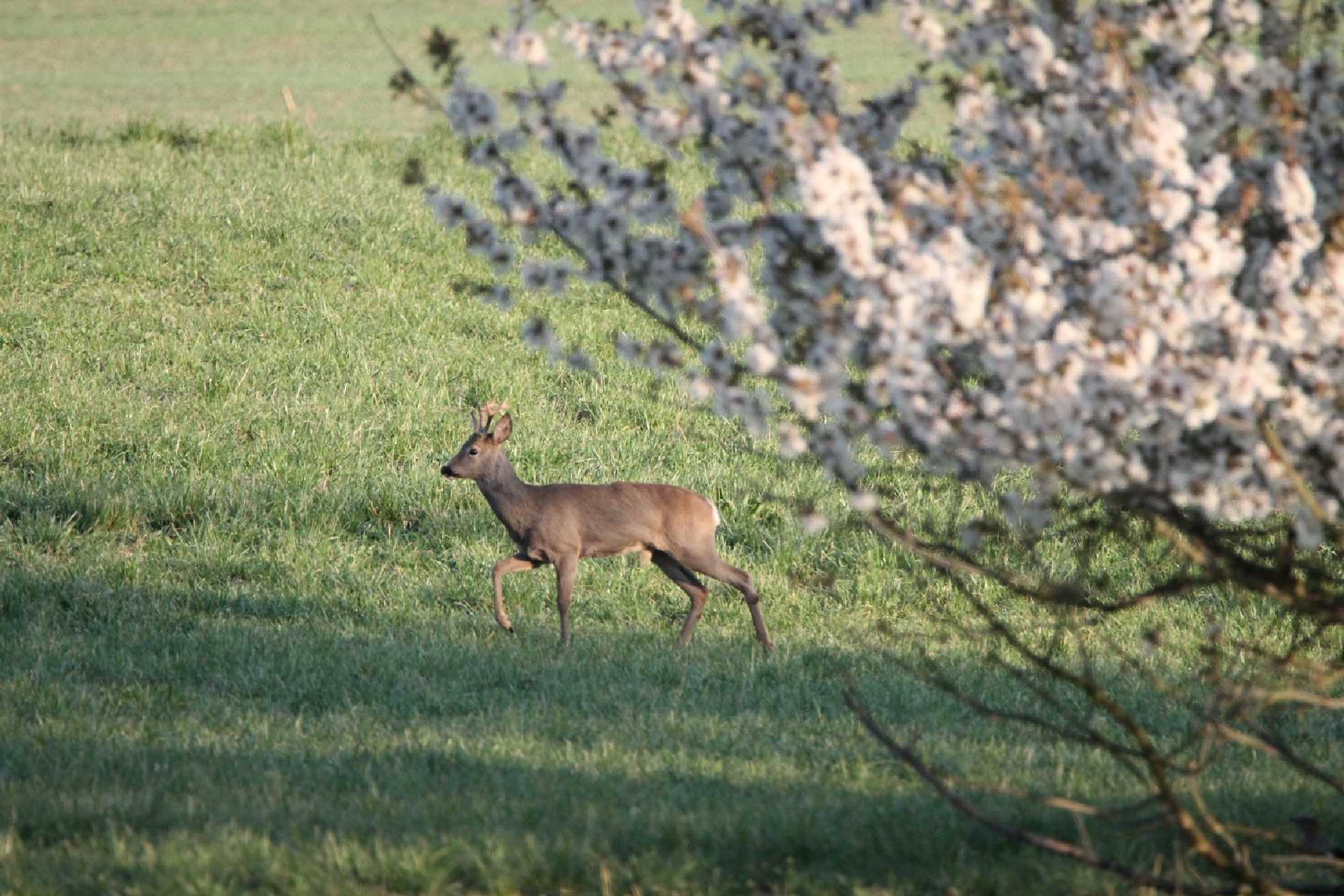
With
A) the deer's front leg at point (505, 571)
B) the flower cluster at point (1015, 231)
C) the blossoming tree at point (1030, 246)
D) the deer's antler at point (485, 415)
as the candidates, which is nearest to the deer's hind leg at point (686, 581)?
the deer's front leg at point (505, 571)

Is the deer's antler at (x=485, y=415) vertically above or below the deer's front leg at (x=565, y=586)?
above

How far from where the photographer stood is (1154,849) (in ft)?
18.6

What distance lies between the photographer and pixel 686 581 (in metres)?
10.0

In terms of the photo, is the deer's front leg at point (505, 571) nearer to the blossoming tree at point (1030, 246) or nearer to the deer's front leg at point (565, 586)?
the deer's front leg at point (565, 586)

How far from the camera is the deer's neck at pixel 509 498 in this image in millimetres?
9859

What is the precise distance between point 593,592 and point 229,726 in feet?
11.8

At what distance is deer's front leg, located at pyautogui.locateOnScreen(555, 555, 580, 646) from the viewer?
30.9 feet

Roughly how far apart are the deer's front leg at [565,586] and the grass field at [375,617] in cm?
19

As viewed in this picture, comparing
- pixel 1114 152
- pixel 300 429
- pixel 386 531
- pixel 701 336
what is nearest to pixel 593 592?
pixel 386 531

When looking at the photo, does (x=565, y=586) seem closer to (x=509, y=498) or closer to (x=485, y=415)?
(x=509, y=498)

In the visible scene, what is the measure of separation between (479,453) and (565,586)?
104 cm

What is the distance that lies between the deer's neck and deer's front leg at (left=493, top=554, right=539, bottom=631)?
107mm

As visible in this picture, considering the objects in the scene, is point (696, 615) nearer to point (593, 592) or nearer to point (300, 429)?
point (593, 592)

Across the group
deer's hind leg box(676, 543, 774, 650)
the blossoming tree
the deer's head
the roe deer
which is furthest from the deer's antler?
the blossoming tree
